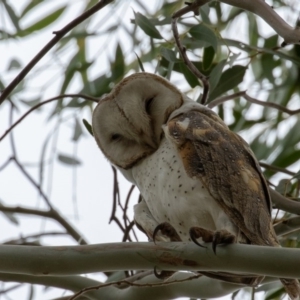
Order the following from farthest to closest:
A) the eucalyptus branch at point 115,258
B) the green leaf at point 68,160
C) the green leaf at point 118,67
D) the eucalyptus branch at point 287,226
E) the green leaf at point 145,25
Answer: the green leaf at point 68,160 < the green leaf at point 118,67 < the green leaf at point 145,25 < the eucalyptus branch at point 287,226 < the eucalyptus branch at point 115,258

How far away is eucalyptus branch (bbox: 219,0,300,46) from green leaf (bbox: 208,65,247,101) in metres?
0.51

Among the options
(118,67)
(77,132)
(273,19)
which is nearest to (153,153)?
(273,19)

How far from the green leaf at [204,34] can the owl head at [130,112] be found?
5.8 inches

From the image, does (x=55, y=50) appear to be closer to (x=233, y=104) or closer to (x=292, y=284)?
(x=233, y=104)

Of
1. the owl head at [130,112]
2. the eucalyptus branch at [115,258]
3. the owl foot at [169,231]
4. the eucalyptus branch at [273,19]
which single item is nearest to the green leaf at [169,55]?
the owl head at [130,112]

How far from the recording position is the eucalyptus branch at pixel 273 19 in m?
1.54

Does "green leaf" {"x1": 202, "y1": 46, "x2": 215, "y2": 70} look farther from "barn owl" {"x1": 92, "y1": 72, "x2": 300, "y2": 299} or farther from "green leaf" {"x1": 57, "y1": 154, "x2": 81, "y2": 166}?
"green leaf" {"x1": 57, "y1": 154, "x2": 81, "y2": 166}

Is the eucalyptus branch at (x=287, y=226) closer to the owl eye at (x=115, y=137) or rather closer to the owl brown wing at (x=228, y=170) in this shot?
the owl brown wing at (x=228, y=170)

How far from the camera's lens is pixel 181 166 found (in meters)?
1.69

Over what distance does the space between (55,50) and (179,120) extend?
109 cm

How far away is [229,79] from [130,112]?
345mm

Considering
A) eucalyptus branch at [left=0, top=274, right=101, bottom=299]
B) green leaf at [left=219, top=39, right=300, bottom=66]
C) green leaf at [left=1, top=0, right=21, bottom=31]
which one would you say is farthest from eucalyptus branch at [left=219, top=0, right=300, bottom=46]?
green leaf at [left=1, top=0, right=21, bottom=31]

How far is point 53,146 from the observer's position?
98.3 inches

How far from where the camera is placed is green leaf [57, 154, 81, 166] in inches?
102
